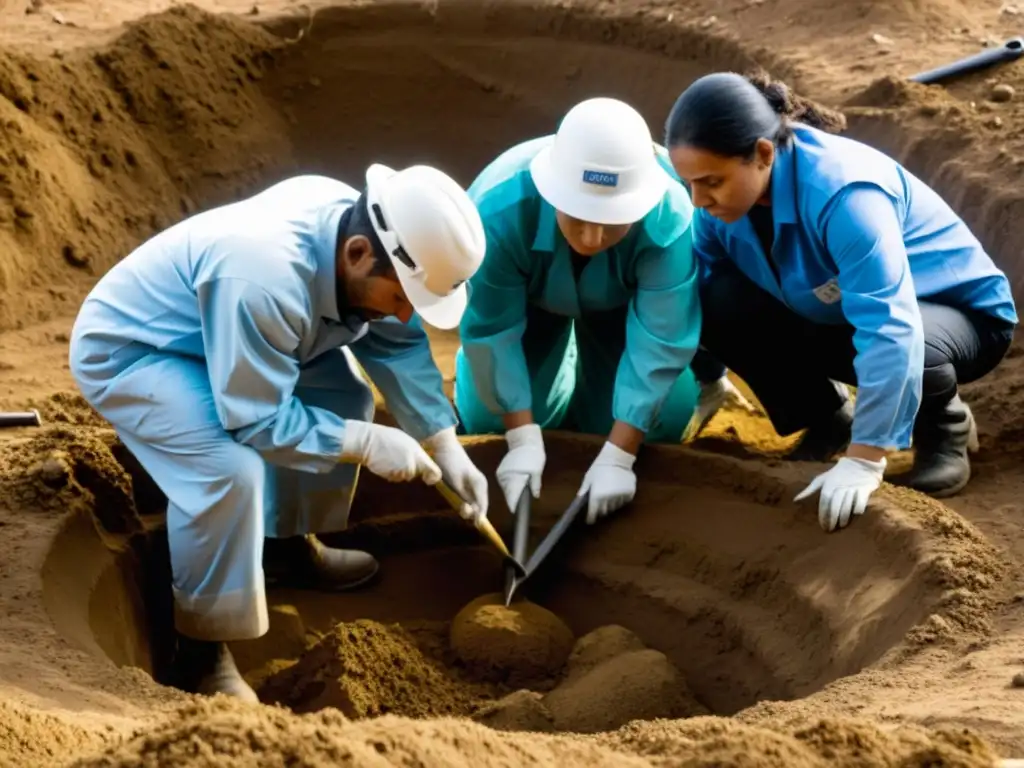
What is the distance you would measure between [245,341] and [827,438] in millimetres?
2087

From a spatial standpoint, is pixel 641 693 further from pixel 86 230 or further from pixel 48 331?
pixel 86 230

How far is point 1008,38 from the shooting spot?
5.86 m

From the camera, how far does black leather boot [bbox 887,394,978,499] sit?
13.5ft

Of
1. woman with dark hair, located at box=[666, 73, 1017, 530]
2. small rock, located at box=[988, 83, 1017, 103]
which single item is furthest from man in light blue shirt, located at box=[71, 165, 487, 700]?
small rock, located at box=[988, 83, 1017, 103]

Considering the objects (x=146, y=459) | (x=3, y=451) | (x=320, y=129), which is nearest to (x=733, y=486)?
(x=146, y=459)

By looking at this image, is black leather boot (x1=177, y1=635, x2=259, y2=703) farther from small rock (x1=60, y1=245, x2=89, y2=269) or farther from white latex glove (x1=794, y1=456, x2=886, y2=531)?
small rock (x1=60, y1=245, x2=89, y2=269)

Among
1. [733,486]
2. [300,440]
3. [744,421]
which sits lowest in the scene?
[744,421]

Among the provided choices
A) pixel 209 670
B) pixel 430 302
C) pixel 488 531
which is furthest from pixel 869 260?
pixel 209 670

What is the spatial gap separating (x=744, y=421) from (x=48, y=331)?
2812 millimetres

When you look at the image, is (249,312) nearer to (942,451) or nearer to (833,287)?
(833,287)

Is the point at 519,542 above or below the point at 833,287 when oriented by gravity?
below

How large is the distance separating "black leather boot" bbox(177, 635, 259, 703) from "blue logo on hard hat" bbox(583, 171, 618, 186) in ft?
5.36

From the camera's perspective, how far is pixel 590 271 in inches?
163

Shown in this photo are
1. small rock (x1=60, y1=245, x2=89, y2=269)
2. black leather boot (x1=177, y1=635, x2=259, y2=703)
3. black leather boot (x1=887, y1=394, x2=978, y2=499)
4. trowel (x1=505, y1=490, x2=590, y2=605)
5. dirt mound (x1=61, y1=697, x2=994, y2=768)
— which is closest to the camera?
dirt mound (x1=61, y1=697, x2=994, y2=768)
